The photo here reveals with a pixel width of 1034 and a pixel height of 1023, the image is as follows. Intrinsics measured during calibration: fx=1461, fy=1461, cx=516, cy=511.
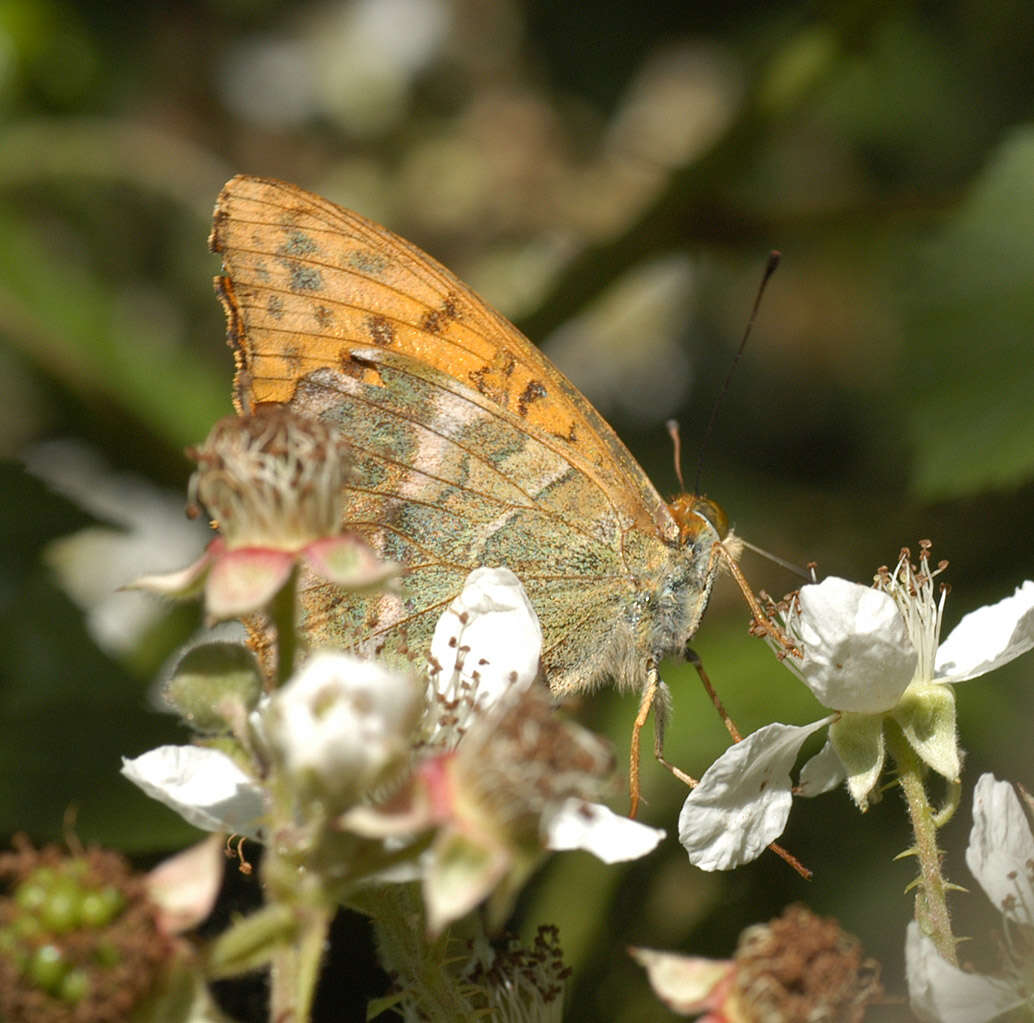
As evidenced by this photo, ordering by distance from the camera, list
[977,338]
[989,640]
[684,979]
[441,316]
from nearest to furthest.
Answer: [684,979] → [989,640] → [441,316] → [977,338]

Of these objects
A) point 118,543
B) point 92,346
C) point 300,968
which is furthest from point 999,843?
point 118,543

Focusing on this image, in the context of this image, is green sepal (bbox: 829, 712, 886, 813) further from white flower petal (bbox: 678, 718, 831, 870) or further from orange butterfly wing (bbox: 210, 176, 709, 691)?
orange butterfly wing (bbox: 210, 176, 709, 691)

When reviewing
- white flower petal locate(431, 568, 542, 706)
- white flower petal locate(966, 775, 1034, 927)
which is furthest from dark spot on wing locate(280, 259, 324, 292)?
white flower petal locate(966, 775, 1034, 927)

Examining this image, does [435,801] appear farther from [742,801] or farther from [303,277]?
[303,277]

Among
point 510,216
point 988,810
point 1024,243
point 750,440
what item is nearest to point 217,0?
point 510,216

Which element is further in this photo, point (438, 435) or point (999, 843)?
point (438, 435)
